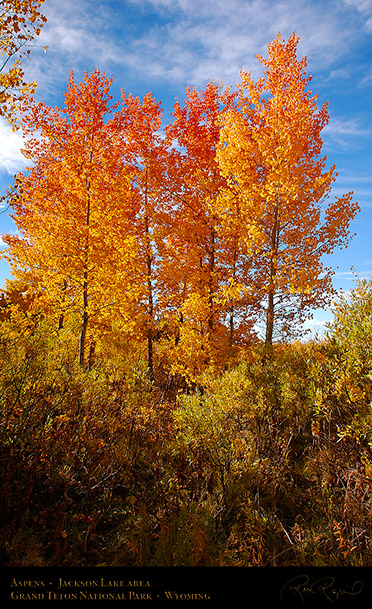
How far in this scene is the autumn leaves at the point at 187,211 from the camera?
8.99 metres

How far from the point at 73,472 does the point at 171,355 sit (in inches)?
225

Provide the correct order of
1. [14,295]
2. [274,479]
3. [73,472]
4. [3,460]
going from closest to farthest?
[3,460] < [73,472] < [274,479] < [14,295]

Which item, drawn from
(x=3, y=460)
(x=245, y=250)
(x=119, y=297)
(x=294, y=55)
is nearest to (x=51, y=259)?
(x=119, y=297)

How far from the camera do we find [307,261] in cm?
920

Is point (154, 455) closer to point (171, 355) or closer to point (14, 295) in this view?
point (171, 355)
